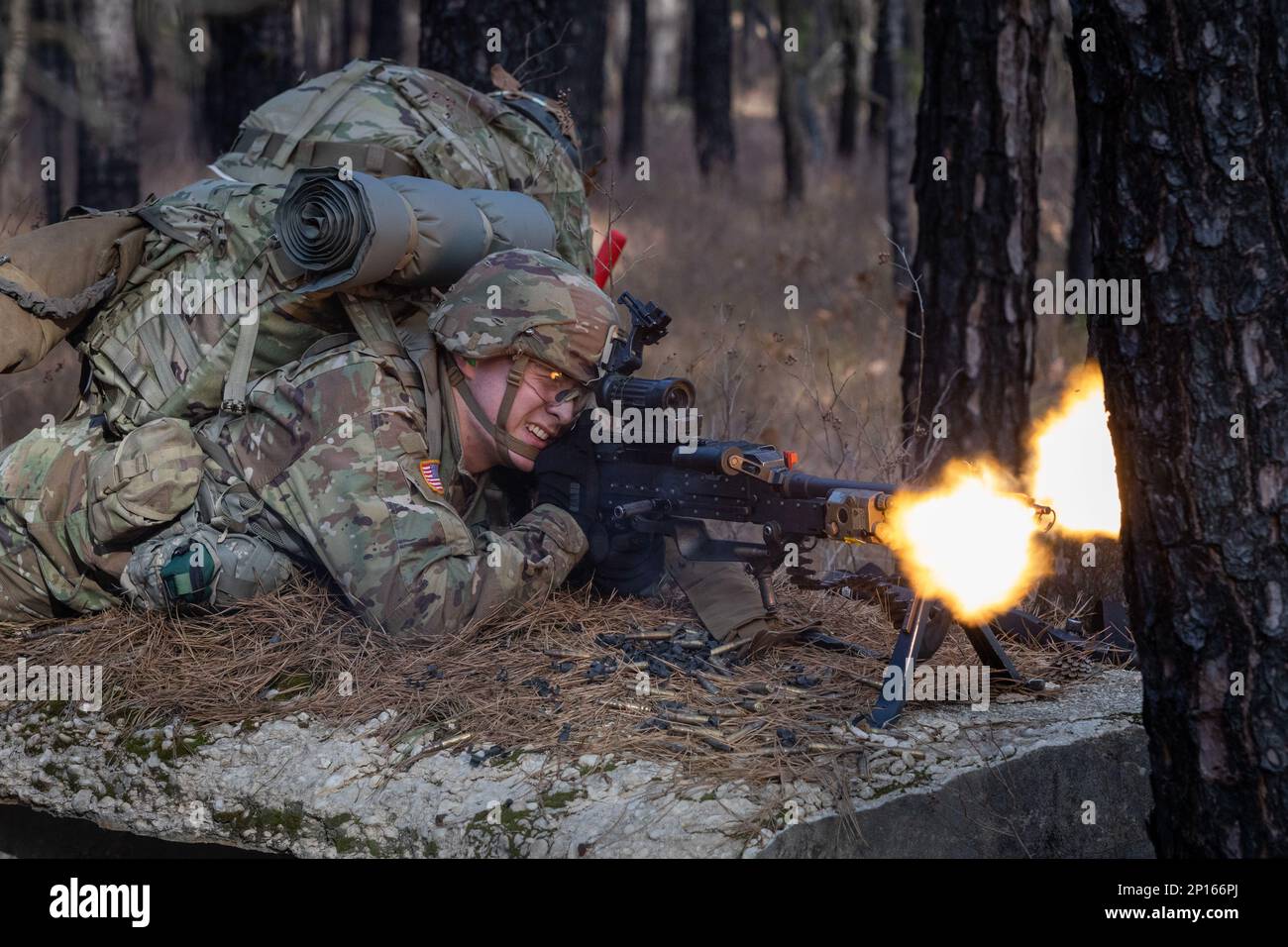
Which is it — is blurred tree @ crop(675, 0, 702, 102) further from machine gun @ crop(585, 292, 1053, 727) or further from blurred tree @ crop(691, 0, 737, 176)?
machine gun @ crop(585, 292, 1053, 727)

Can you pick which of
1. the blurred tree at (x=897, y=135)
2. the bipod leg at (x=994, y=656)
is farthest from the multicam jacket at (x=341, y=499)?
the blurred tree at (x=897, y=135)

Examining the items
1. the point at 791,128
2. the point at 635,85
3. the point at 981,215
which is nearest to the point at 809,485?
the point at 981,215

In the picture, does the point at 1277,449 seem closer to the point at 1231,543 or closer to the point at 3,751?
the point at 1231,543

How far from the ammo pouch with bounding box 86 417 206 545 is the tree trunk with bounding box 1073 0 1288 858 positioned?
2.69 metres

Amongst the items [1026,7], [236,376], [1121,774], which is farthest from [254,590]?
[1026,7]

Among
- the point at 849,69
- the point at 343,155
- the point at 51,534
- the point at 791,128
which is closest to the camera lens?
the point at 51,534

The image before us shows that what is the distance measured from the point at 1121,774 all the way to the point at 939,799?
63 cm

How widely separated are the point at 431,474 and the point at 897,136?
9824 millimetres

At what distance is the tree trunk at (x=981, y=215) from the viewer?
18.0 feet

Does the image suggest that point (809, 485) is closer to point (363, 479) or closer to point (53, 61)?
point (363, 479)

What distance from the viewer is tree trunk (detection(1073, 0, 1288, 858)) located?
2395 mm

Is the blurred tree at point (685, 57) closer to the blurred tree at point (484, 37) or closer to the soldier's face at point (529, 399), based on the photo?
the blurred tree at point (484, 37)

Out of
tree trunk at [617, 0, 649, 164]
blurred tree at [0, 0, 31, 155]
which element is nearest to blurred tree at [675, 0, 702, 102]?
tree trunk at [617, 0, 649, 164]

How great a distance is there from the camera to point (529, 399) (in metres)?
4.04
